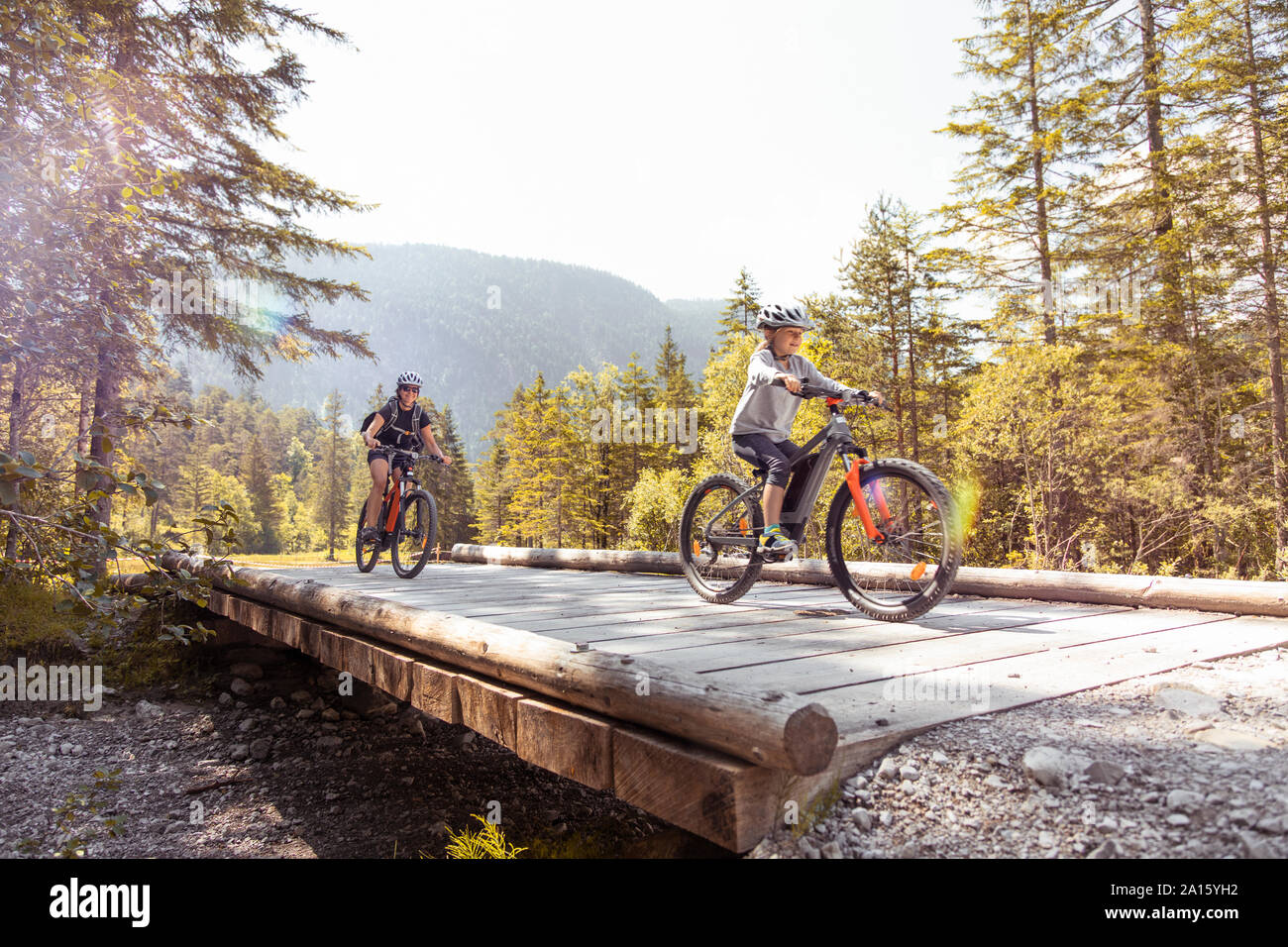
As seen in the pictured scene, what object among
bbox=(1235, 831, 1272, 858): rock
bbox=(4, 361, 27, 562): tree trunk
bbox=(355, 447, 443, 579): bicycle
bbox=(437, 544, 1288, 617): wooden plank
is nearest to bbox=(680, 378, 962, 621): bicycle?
bbox=(437, 544, 1288, 617): wooden plank

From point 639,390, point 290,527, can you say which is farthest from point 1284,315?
point 290,527

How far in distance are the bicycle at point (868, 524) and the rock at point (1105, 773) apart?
1915 millimetres

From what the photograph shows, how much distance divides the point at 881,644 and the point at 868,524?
90 cm

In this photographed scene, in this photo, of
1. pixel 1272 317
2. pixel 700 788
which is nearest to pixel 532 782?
pixel 700 788

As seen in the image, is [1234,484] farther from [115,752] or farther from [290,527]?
[290,527]

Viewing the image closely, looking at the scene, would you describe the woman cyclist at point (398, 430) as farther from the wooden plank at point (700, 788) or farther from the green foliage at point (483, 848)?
the wooden plank at point (700, 788)

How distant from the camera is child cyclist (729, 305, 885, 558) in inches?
184

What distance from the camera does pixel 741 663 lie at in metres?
3.18

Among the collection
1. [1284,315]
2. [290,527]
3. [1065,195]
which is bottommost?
[290,527]

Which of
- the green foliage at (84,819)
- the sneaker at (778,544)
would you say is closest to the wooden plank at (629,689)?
the sneaker at (778,544)

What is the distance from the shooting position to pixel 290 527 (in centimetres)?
7969

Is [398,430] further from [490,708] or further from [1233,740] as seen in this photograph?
[1233,740]

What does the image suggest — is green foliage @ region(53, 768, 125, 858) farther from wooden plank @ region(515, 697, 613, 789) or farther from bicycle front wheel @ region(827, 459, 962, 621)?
bicycle front wheel @ region(827, 459, 962, 621)
